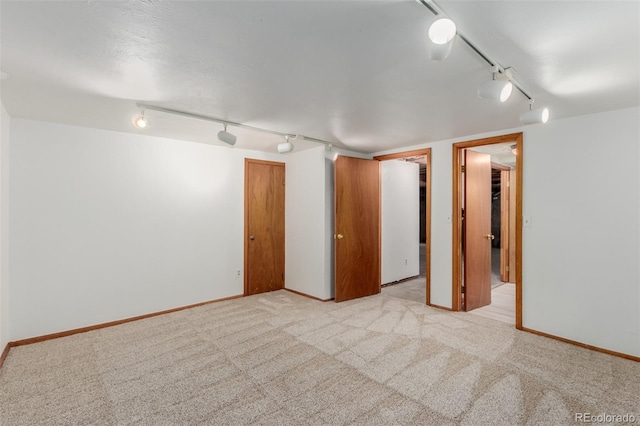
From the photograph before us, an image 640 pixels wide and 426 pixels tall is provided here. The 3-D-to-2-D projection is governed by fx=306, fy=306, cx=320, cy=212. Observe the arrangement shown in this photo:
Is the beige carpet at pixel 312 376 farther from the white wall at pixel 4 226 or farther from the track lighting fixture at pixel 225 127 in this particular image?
the track lighting fixture at pixel 225 127

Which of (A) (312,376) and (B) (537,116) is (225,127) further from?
(B) (537,116)

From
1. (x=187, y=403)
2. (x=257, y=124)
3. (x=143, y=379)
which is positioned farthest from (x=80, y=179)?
(x=187, y=403)

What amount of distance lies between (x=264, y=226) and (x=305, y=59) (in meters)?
3.36

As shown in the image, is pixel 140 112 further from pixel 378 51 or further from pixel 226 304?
pixel 226 304

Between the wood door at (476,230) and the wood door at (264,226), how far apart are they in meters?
2.79

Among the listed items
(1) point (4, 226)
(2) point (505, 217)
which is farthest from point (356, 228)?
(1) point (4, 226)

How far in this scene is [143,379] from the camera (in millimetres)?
2371

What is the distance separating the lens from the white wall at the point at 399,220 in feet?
17.7

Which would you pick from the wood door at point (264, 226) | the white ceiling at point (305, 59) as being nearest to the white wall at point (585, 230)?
the white ceiling at point (305, 59)

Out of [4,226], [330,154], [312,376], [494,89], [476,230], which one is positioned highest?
[330,154]

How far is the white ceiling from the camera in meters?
1.40

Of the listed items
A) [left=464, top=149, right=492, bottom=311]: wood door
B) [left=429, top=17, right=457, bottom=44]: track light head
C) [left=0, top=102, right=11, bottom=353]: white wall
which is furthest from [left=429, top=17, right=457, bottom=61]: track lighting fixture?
[left=0, top=102, right=11, bottom=353]: white wall

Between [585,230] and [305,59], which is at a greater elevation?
[305,59]

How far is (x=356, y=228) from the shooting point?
14.9ft
